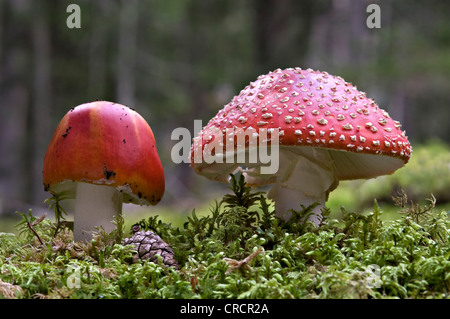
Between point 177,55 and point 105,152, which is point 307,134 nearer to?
point 105,152

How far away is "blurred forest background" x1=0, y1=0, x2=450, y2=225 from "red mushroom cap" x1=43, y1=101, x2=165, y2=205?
17.7ft

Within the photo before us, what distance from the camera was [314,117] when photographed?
75.7 inches

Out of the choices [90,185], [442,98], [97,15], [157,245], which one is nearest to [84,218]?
[90,185]

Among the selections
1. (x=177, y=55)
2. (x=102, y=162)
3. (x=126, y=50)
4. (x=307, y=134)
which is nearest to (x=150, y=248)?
(x=102, y=162)

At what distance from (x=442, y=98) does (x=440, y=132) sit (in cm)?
208

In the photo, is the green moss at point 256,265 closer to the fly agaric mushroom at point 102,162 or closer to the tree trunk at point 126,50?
the fly agaric mushroom at point 102,162

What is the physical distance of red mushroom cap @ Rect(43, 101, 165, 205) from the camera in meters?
2.00

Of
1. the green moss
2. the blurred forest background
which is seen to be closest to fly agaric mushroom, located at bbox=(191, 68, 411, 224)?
the green moss

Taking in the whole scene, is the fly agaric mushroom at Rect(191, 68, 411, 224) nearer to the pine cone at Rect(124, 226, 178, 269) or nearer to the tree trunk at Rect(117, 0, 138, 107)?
the pine cone at Rect(124, 226, 178, 269)

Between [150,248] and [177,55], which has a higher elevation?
[177,55]

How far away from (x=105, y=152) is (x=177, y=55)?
1332 centimetres

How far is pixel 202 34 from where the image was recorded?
13.0 m

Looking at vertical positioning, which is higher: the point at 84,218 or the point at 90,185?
the point at 90,185

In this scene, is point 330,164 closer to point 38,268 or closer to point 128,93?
point 38,268
